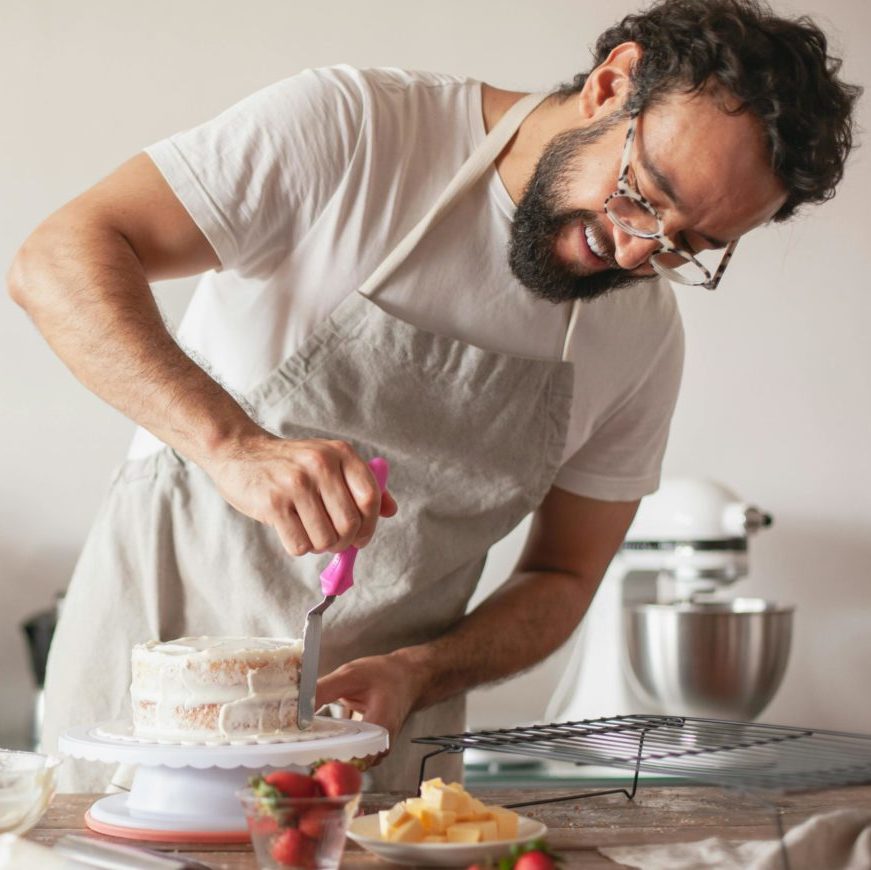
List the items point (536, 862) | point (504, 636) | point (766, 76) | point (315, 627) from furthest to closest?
point (504, 636) → point (766, 76) → point (315, 627) → point (536, 862)

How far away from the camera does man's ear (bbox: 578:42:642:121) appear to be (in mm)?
1360

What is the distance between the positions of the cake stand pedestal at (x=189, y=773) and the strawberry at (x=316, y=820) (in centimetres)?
14

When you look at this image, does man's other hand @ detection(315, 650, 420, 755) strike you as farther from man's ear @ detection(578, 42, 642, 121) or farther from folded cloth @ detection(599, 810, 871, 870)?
man's ear @ detection(578, 42, 642, 121)

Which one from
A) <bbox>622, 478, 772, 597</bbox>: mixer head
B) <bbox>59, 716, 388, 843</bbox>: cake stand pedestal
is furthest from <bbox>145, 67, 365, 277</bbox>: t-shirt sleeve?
<bbox>622, 478, 772, 597</bbox>: mixer head

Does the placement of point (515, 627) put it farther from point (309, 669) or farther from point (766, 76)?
point (766, 76)

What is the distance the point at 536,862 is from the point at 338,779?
14 centimetres

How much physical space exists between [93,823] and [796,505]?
79.6 inches

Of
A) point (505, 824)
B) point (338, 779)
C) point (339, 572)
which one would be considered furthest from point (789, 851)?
point (339, 572)

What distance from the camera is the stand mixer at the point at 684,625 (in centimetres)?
212

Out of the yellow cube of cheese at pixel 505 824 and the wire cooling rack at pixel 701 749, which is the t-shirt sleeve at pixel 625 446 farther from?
the yellow cube of cheese at pixel 505 824

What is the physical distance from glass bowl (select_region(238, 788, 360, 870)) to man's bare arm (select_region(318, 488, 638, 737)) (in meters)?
0.35

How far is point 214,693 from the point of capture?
42.5 inches

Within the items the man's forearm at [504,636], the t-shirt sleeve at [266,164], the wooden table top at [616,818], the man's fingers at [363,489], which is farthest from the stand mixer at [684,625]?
the man's fingers at [363,489]

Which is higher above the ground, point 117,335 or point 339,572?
point 117,335
